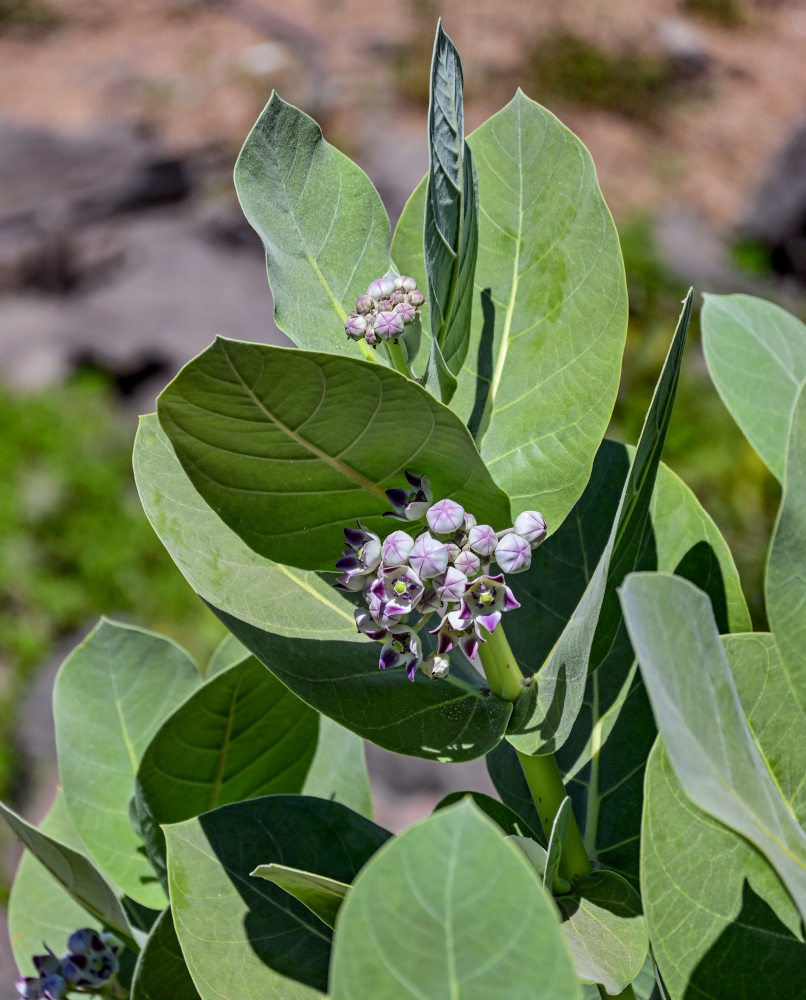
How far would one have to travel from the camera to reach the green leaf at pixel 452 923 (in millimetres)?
455

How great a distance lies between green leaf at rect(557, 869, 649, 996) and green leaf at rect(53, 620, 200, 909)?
43 centimetres

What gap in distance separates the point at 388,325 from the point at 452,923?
40cm

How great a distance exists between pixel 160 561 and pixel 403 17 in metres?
7.41

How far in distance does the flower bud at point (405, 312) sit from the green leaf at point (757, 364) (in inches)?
13.5

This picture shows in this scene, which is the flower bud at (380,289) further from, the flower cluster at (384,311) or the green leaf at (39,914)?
the green leaf at (39,914)

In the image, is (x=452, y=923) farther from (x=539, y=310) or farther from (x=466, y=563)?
(x=539, y=310)

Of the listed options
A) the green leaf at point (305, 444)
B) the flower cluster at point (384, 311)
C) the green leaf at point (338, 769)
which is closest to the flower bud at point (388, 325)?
the flower cluster at point (384, 311)

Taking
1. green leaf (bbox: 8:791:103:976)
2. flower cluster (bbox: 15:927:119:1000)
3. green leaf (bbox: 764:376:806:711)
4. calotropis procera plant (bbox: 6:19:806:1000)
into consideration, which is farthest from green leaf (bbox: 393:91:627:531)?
green leaf (bbox: 8:791:103:976)

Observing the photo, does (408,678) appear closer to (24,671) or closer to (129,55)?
(24,671)

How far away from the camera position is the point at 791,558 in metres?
0.72

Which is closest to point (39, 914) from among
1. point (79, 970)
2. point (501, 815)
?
point (79, 970)

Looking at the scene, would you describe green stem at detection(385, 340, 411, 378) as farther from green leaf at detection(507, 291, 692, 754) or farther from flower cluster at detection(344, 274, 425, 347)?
green leaf at detection(507, 291, 692, 754)

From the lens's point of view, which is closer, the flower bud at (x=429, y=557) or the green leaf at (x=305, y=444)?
the green leaf at (x=305, y=444)

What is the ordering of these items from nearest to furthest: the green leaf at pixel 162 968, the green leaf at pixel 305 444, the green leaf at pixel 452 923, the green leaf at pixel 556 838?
the green leaf at pixel 452 923 → the green leaf at pixel 305 444 → the green leaf at pixel 556 838 → the green leaf at pixel 162 968
